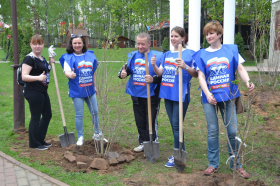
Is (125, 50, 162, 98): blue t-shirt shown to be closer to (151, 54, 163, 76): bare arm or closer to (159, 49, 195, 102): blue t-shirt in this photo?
(151, 54, 163, 76): bare arm

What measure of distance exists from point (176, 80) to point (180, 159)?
39.8 inches

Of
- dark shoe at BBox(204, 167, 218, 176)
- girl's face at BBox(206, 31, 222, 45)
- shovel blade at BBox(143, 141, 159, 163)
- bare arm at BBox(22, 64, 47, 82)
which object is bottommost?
dark shoe at BBox(204, 167, 218, 176)

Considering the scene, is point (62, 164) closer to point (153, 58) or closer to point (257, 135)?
point (153, 58)

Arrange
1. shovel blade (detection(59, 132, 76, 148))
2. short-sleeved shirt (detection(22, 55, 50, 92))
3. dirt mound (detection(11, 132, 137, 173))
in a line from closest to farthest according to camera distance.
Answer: dirt mound (detection(11, 132, 137, 173))
short-sleeved shirt (detection(22, 55, 50, 92))
shovel blade (detection(59, 132, 76, 148))

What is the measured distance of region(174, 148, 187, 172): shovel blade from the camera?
3590 mm

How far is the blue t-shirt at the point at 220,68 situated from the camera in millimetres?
3307

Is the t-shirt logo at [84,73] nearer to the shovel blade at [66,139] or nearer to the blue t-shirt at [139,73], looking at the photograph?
the blue t-shirt at [139,73]

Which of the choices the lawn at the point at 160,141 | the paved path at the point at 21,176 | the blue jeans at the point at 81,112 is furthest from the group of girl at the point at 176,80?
the paved path at the point at 21,176

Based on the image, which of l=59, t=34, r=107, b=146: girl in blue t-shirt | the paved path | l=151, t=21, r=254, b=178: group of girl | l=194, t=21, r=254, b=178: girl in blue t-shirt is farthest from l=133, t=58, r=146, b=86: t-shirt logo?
the paved path

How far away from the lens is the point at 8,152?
4332mm

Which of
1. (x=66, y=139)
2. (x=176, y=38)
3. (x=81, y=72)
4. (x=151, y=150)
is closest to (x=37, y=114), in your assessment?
(x=66, y=139)

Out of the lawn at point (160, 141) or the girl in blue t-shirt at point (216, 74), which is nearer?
the girl in blue t-shirt at point (216, 74)

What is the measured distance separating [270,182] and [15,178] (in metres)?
3.13

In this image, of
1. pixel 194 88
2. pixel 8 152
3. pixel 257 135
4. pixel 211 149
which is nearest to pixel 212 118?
pixel 211 149
